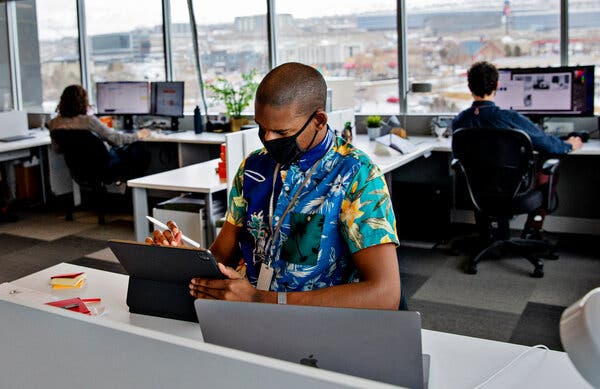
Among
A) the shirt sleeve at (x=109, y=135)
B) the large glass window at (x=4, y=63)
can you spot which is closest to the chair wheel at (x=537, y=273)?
the shirt sleeve at (x=109, y=135)

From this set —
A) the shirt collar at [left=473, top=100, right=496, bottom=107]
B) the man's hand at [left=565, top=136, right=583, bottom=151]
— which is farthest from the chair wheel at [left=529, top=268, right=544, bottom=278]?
the shirt collar at [left=473, top=100, right=496, bottom=107]

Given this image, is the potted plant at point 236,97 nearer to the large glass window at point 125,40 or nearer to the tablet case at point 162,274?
the large glass window at point 125,40

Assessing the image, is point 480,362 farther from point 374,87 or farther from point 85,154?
point 85,154

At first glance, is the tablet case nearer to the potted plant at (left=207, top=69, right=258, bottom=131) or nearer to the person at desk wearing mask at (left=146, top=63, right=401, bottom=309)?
the person at desk wearing mask at (left=146, top=63, right=401, bottom=309)

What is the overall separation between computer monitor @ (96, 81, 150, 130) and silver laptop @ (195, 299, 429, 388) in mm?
6246

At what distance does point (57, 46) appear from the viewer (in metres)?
8.24

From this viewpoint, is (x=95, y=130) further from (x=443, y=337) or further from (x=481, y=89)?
(x=443, y=337)

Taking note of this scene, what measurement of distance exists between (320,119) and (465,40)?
4431mm

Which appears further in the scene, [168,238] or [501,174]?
[501,174]

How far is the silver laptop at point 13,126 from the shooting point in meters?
6.99

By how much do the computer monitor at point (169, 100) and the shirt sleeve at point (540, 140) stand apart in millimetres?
3494

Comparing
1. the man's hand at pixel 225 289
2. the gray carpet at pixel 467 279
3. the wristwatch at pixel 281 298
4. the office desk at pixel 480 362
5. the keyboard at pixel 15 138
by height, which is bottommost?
the gray carpet at pixel 467 279

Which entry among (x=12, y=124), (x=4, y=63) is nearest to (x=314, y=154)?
(x=12, y=124)

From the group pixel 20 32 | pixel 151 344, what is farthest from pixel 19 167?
pixel 151 344
